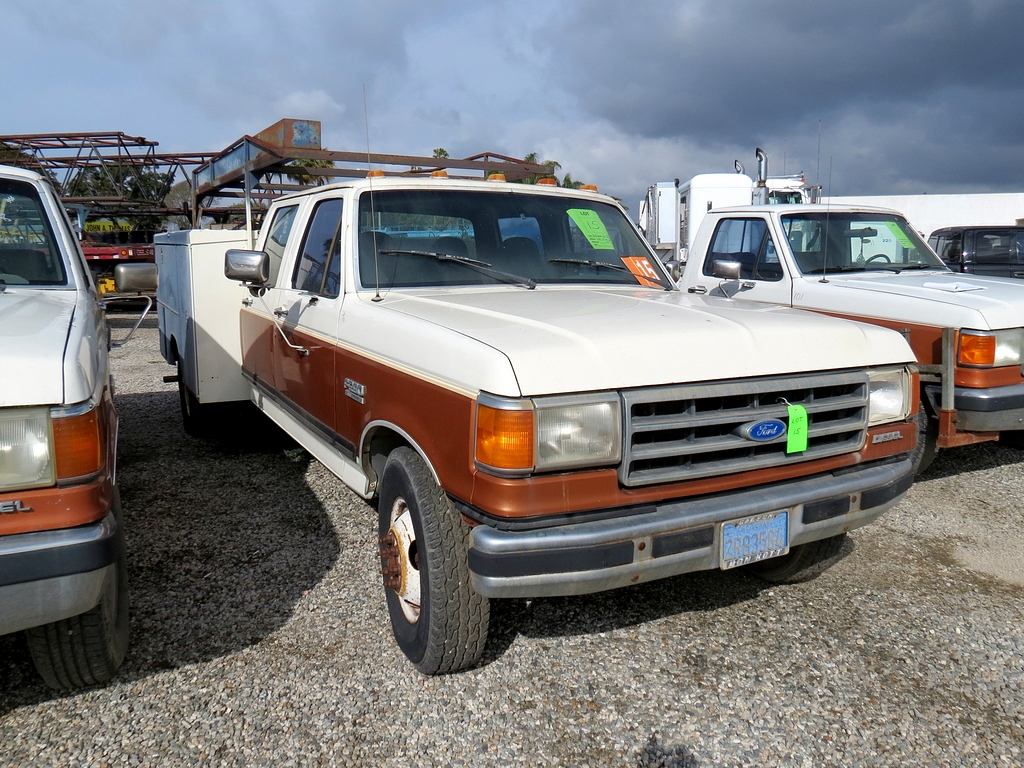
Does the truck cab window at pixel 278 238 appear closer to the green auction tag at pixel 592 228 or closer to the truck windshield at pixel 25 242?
the truck windshield at pixel 25 242

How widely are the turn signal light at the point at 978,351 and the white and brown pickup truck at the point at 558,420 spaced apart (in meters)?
1.84

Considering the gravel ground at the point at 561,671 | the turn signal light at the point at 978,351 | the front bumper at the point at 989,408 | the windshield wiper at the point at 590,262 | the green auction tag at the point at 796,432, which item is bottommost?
the gravel ground at the point at 561,671

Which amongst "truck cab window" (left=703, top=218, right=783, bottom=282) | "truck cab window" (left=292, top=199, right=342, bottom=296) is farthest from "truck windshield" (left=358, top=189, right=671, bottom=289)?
"truck cab window" (left=703, top=218, right=783, bottom=282)

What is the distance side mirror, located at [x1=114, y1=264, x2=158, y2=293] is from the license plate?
117 inches

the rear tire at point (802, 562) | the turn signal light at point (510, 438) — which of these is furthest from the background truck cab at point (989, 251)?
the turn signal light at point (510, 438)

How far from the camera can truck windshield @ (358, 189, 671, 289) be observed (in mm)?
3705

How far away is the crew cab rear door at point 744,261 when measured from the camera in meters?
6.14

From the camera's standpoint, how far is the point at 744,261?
257 inches

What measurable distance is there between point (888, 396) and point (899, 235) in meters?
3.97

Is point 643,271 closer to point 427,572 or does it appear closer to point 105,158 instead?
point 427,572

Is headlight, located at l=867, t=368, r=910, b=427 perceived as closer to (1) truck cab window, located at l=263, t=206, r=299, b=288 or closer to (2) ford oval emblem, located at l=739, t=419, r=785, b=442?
(2) ford oval emblem, located at l=739, t=419, r=785, b=442

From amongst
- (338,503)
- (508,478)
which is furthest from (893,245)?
(508,478)

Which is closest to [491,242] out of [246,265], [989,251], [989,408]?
[246,265]

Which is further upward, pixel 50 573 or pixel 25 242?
pixel 25 242
